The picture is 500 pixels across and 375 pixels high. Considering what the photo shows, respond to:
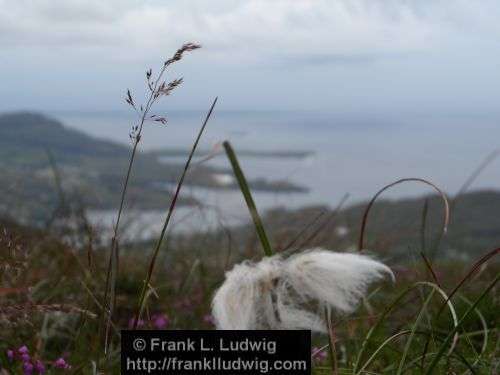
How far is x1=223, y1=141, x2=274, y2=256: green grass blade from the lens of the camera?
221 cm

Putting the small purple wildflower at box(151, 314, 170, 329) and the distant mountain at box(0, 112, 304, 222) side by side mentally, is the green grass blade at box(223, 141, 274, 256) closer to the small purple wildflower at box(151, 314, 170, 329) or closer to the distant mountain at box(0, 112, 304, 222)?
the small purple wildflower at box(151, 314, 170, 329)

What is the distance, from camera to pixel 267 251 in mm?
2215

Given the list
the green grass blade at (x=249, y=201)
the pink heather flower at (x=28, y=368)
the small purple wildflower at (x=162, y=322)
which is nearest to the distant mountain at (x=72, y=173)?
the small purple wildflower at (x=162, y=322)

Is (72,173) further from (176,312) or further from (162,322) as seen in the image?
(162,322)

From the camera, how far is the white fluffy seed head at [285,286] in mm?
2008

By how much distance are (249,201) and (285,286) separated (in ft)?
0.96

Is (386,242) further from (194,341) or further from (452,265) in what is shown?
(194,341)

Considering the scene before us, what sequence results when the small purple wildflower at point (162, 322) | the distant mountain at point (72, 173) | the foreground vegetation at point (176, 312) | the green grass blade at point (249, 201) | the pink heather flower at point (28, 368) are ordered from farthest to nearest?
1. the distant mountain at point (72, 173)
2. the small purple wildflower at point (162, 322)
3. the pink heather flower at point (28, 368)
4. the foreground vegetation at point (176, 312)
5. the green grass blade at point (249, 201)

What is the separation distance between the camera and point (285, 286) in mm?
2080

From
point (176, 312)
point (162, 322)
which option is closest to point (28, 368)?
point (162, 322)

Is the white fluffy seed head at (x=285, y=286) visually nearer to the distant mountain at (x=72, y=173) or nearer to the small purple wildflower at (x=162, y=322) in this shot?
the small purple wildflower at (x=162, y=322)

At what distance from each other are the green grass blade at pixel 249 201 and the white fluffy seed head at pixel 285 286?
11 centimetres

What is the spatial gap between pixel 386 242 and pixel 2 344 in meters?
3.44

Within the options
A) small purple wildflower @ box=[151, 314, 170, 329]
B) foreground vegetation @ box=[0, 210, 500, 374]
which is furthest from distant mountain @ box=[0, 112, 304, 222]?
small purple wildflower @ box=[151, 314, 170, 329]
